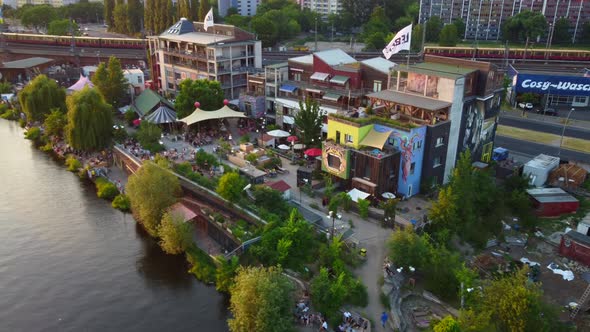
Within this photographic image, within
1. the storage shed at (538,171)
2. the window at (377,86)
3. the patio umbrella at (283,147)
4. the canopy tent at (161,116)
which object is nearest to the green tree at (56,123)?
the canopy tent at (161,116)

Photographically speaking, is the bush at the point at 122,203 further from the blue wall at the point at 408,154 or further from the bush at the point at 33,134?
the bush at the point at 33,134

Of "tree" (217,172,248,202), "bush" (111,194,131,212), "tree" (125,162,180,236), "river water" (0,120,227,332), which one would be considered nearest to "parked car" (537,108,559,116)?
"tree" (217,172,248,202)

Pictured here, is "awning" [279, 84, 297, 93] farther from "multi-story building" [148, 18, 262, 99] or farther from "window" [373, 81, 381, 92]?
"multi-story building" [148, 18, 262, 99]

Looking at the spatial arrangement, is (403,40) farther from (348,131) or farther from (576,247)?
(576,247)

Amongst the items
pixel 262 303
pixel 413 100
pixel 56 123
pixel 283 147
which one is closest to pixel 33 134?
pixel 56 123

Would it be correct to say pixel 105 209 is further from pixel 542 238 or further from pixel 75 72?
pixel 75 72

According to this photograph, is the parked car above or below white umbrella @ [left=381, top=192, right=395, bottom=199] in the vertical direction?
above
